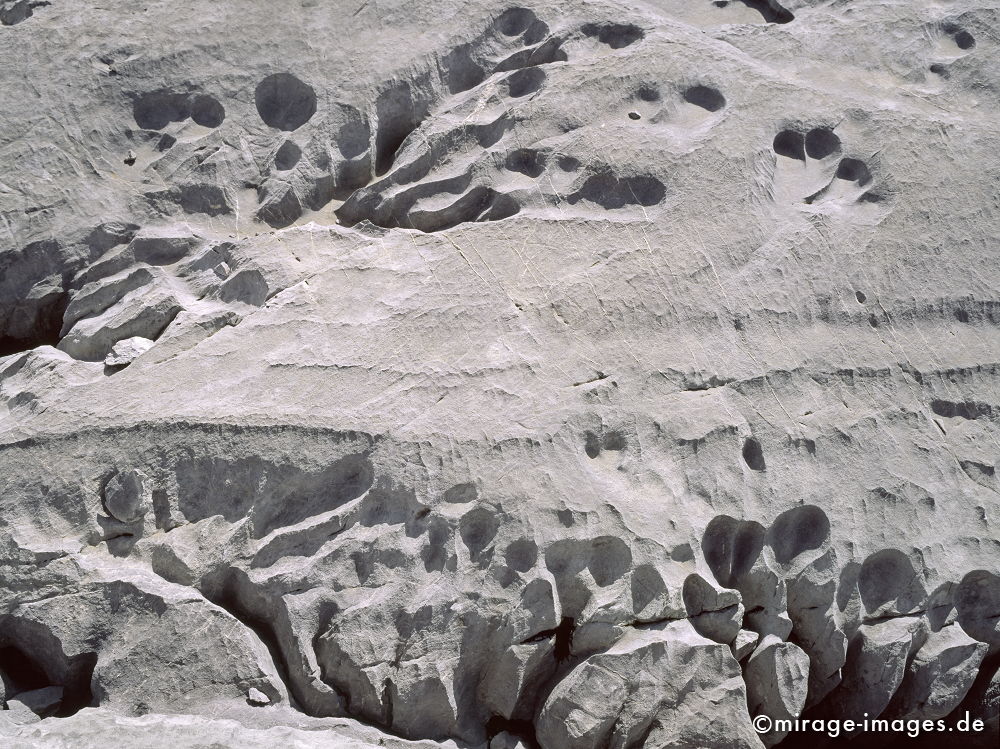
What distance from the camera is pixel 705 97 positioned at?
2852 millimetres

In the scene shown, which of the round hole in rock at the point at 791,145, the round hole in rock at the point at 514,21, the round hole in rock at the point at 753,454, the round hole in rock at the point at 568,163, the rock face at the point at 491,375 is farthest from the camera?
the round hole in rock at the point at 514,21

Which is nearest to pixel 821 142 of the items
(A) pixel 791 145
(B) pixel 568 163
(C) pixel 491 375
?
(A) pixel 791 145

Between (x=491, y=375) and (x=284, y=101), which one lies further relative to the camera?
(x=284, y=101)

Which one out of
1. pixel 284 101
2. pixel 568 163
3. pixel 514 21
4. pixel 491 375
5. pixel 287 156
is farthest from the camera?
pixel 514 21

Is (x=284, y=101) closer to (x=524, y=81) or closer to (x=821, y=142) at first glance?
(x=524, y=81)

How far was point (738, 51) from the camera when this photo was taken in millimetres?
3000

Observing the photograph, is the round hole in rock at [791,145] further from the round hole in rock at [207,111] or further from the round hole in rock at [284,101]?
the round hole in rock at [207,111]

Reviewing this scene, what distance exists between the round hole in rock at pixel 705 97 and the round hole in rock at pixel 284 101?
1.06 meters

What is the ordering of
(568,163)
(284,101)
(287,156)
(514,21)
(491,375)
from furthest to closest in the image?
1. (514,21)
2. (284,101)
3. (287,156)
4. (568,163)
5. (491,375)

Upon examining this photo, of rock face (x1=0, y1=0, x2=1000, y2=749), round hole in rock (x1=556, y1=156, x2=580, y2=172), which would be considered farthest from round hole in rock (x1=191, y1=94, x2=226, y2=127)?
round hole in rock (x1=556, y1=156, x2=580, y2=172)

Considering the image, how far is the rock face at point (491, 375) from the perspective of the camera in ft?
6.88

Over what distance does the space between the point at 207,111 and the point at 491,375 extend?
47.9 inches

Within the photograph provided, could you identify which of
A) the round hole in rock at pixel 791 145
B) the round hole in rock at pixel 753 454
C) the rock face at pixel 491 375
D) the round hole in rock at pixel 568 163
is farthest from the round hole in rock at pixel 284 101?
the round hole in rock at pixel 753 454

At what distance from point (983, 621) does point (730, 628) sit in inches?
26.6
